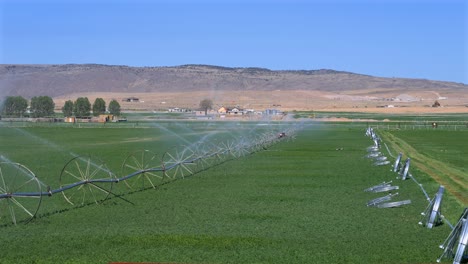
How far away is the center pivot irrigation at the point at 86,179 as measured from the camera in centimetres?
1752

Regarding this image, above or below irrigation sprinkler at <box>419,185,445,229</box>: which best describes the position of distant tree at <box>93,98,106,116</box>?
below

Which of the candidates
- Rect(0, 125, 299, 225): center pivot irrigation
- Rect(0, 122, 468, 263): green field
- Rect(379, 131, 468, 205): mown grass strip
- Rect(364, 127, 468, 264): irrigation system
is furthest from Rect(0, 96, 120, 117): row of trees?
Rect(364, 127, 468, 264): irrigation system

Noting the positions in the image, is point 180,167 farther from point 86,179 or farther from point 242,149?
point 242,149

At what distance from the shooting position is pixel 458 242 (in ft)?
43.7

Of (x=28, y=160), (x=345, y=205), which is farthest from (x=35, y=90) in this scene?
(x=345, y=205)

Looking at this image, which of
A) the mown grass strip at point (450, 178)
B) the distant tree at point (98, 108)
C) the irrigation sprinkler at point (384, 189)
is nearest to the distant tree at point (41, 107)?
the distant tree at point (98, 108)

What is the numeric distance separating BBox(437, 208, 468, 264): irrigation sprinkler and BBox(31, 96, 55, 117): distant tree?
91926 millimetres

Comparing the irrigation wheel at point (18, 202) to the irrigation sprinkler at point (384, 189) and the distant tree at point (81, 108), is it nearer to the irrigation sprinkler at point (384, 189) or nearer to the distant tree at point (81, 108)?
the irrigation sprinkler at point (384, 189)

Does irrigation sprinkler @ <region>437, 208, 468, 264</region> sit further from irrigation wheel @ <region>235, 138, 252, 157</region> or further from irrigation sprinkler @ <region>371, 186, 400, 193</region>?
irrigation wheel @ <region>235, 138, 252, 157</region>

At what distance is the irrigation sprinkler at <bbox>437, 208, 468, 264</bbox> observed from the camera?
12320 millimetres

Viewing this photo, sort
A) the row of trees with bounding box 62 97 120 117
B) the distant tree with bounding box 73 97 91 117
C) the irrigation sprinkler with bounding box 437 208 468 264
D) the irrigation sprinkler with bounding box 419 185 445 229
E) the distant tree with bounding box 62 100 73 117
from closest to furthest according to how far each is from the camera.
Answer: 1. the irrigation sprinkler with bounding box 437 208 468 264
2. the irrigation sprinkler with bounding box 419 185 445 229
3. the distant tree with bounding box 62 100 73 117
4. the row of trees with bounding box 62 97 120 117
5. the distant tree with bounding box 73 97 91 117

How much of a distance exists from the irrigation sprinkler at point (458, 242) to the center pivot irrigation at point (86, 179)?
8650 millimetres

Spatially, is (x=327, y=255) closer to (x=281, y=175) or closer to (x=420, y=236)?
(x=420, y=236)

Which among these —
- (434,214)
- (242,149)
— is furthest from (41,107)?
(434,214)
